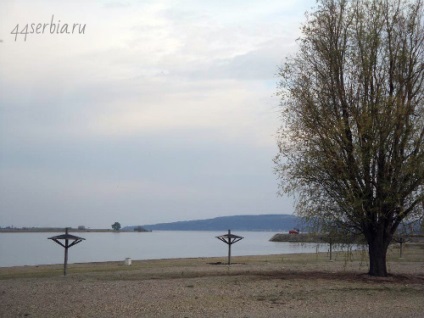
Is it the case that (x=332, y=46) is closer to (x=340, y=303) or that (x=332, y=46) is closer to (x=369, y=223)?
(x=369, y=223)

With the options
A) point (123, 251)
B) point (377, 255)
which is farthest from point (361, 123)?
point (123, 251)

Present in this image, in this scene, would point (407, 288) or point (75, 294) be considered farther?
point (407, 288)

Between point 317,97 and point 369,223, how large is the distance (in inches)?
193

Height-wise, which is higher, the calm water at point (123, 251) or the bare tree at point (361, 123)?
the bare tree at point (361, 123)

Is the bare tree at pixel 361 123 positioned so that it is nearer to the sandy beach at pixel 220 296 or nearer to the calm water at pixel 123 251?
the sandy beach at pixel 220 296

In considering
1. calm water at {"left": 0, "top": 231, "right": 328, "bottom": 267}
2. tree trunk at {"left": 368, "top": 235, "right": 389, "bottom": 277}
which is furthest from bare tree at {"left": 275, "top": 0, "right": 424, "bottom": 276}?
calm water at {"left": 0, "top": 231, "right": 328, "bottom": 267}

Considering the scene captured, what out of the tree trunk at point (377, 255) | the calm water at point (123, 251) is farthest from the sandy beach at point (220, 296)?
the calm water at point (123, 251)

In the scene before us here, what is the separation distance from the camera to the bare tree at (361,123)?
2247 centimetres

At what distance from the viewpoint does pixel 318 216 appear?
917 inches

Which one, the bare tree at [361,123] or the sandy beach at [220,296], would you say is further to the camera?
the bare tree at [361,123]

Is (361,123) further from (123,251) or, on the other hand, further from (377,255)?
(123,251)

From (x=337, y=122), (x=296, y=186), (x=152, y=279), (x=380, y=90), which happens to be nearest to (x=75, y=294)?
(x=152, y=279)

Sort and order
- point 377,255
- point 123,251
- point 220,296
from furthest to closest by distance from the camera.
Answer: point 123,251, point 377,255, point 220,296

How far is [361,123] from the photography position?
2233 centimetres
